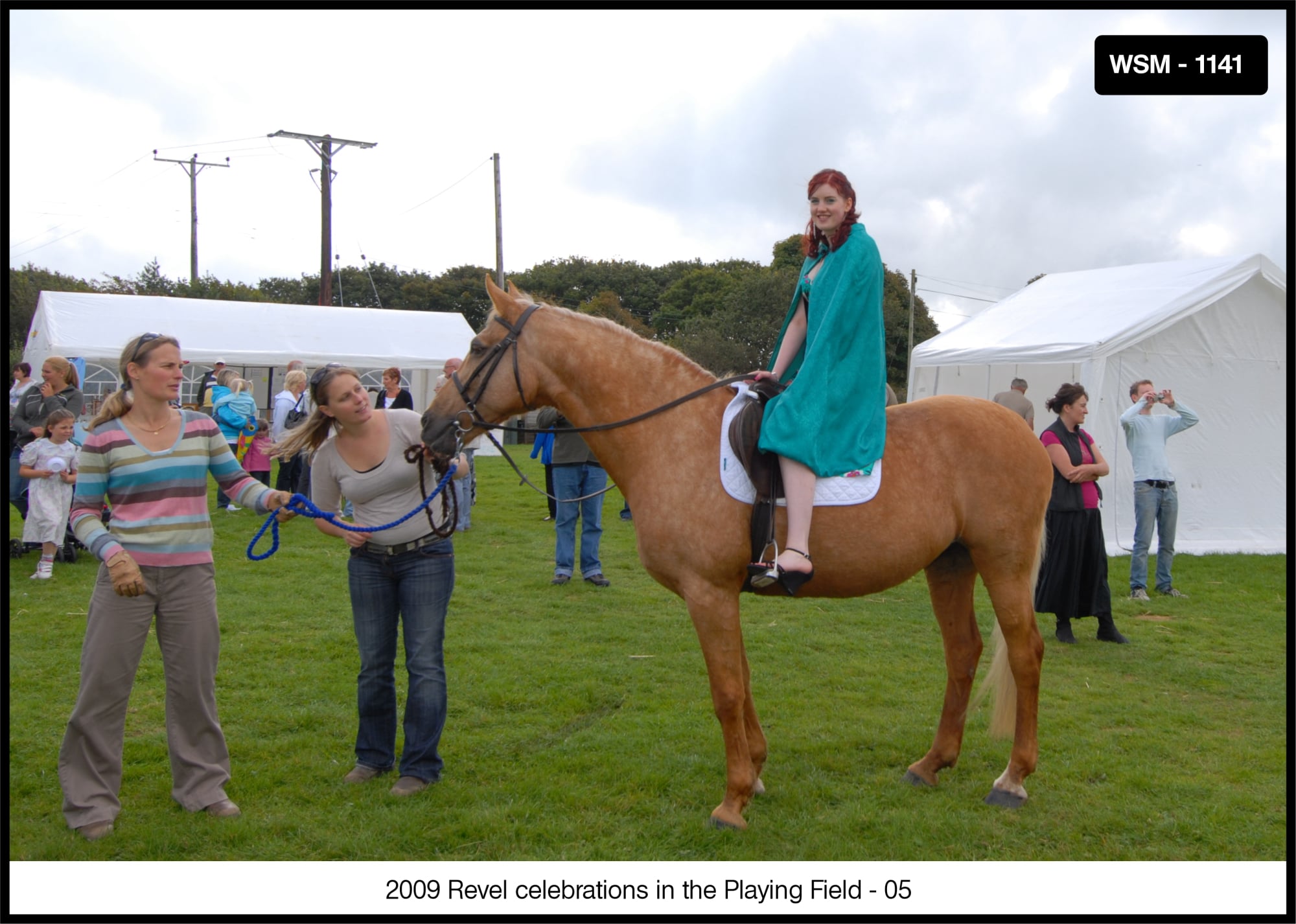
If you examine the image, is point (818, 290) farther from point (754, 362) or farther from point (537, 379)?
point (754, 362)

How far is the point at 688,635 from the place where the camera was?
23.6 feet

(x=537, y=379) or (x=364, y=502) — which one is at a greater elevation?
(x=537, y=379)

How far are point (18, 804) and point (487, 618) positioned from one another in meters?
3.89

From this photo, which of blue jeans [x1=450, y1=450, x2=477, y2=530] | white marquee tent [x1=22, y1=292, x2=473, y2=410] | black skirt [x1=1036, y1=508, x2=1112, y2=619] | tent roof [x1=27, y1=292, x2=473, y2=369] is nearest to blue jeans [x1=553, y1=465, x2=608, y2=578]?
blue jeans [x1=450, y1=450, x2=477, y2=530]

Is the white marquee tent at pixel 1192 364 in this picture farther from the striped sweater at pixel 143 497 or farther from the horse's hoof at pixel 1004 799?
the striped sweater at pixel 143 497

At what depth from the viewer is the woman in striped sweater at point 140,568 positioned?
12.4 ft

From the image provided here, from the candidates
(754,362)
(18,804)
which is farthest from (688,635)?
(754,362)

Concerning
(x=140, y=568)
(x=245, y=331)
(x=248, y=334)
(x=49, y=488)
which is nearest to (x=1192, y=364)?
(x=140, y=568)

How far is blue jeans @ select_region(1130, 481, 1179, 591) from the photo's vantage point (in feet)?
30.8

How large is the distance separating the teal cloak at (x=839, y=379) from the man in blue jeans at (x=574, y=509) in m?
4.86

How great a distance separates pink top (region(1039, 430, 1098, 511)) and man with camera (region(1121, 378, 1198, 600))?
76.2 inches

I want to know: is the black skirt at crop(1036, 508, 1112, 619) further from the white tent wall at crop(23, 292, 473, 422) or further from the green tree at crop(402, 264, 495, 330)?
the green tree at crop(402, 264, 495, 330)

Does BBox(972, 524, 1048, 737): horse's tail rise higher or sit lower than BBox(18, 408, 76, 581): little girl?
lower

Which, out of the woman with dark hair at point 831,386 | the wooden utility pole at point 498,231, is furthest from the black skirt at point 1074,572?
the wooden utility pole at point 498,231
